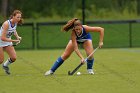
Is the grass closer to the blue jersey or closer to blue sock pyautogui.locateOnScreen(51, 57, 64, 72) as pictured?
blue sock pyautogui.locateOnScreen(51, 57, 64, 72)

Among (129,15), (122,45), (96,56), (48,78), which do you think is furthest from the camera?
(129,15)

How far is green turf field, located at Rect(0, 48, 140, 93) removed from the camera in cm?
1289

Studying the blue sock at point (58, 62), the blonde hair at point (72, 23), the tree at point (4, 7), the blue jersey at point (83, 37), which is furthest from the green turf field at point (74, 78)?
the tree at point (4, 7)

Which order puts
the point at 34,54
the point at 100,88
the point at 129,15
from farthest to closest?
the point at 129,15 < the point at 34,54 < the point at 100,88

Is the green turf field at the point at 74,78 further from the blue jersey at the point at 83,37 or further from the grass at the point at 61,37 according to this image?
the grass at the point at 61,37

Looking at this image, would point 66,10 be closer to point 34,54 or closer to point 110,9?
point 110,9

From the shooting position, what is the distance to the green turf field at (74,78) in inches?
508

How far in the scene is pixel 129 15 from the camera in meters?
36.9

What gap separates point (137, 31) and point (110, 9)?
864 centimetres

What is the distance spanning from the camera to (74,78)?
14.9 metres

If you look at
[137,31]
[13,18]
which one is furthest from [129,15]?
[13,18]

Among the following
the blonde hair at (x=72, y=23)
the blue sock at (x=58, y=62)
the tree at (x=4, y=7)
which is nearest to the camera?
the blonde hair at (x=72, y=23)

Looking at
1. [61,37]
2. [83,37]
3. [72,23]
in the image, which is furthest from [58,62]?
[61,37]

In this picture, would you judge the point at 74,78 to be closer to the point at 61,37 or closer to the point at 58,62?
the point at 58,62
